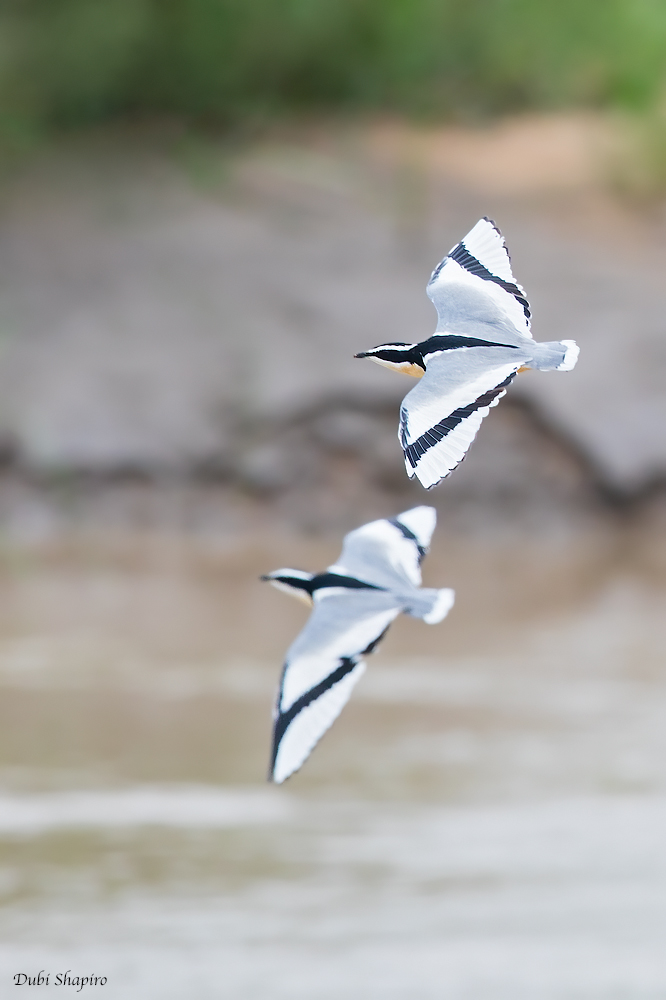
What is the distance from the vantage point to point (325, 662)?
2.89 ft

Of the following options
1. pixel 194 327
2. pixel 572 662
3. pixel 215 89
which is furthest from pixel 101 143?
pixel 572 662

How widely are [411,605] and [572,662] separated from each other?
1934mm

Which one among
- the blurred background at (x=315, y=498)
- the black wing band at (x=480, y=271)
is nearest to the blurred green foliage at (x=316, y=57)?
the blurred background at (x=315, y=498)

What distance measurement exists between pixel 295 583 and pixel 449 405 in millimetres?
161

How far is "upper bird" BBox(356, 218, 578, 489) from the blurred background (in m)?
1.04

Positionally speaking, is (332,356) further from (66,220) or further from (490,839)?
(490,839)

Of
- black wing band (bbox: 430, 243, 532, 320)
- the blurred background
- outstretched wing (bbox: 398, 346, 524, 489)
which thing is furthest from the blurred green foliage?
outstretched wing (bbox: 398, 346, 524, 489)

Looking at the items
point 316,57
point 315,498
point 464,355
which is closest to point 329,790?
point 315,498

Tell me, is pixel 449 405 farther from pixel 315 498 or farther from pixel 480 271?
pixel 315 498

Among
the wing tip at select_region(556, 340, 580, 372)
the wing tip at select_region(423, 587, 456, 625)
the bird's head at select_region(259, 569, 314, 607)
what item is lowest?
the wing tip at select_region(423, 587, 456, 625)

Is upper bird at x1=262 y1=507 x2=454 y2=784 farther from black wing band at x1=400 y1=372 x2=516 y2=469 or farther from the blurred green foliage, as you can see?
the blurred green foliage

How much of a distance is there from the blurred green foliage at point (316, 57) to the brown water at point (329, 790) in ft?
4.17

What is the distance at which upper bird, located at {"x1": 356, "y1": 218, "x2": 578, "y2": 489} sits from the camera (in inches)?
32.1

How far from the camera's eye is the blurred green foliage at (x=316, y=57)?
3.83m
